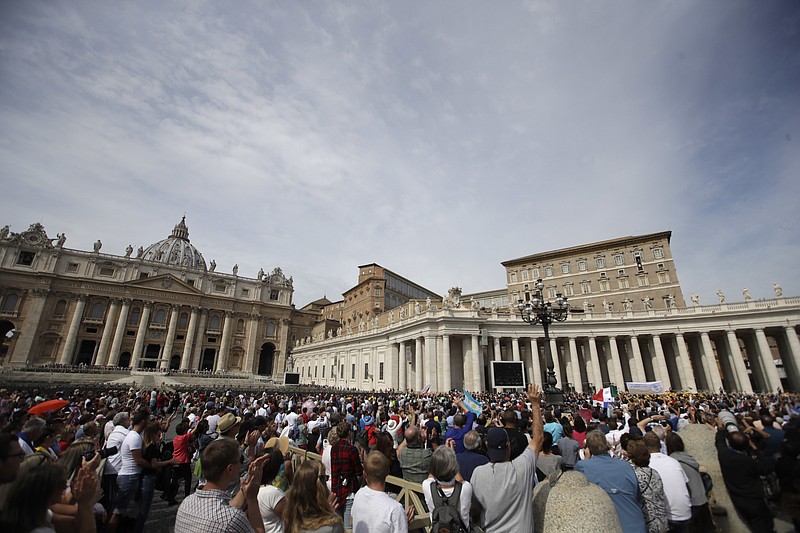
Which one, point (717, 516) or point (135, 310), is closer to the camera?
point (717, 516)

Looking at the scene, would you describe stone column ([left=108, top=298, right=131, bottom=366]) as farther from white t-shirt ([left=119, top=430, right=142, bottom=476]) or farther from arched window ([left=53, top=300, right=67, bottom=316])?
white t-shirt ([left=119, top=430, right=142, bottom=476])

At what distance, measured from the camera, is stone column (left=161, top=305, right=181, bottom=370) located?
58.4 meters

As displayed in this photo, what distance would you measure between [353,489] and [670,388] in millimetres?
41199

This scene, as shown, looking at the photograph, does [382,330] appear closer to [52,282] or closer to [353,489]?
[353,489]

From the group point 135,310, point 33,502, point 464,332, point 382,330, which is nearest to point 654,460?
point 33,502

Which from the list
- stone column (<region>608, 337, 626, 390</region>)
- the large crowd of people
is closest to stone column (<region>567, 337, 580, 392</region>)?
stone column (<region>608, 337, 626, 390</region>)

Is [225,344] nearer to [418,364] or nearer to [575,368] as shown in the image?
[418,364]

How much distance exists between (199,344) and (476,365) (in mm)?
53505

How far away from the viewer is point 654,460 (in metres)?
4.19

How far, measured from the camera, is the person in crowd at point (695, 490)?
416 cm

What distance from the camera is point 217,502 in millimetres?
2602

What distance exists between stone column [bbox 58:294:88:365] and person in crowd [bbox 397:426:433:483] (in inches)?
2749

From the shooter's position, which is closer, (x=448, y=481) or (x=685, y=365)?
(x=448, y=481)

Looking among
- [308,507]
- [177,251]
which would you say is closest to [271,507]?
[308,507]
